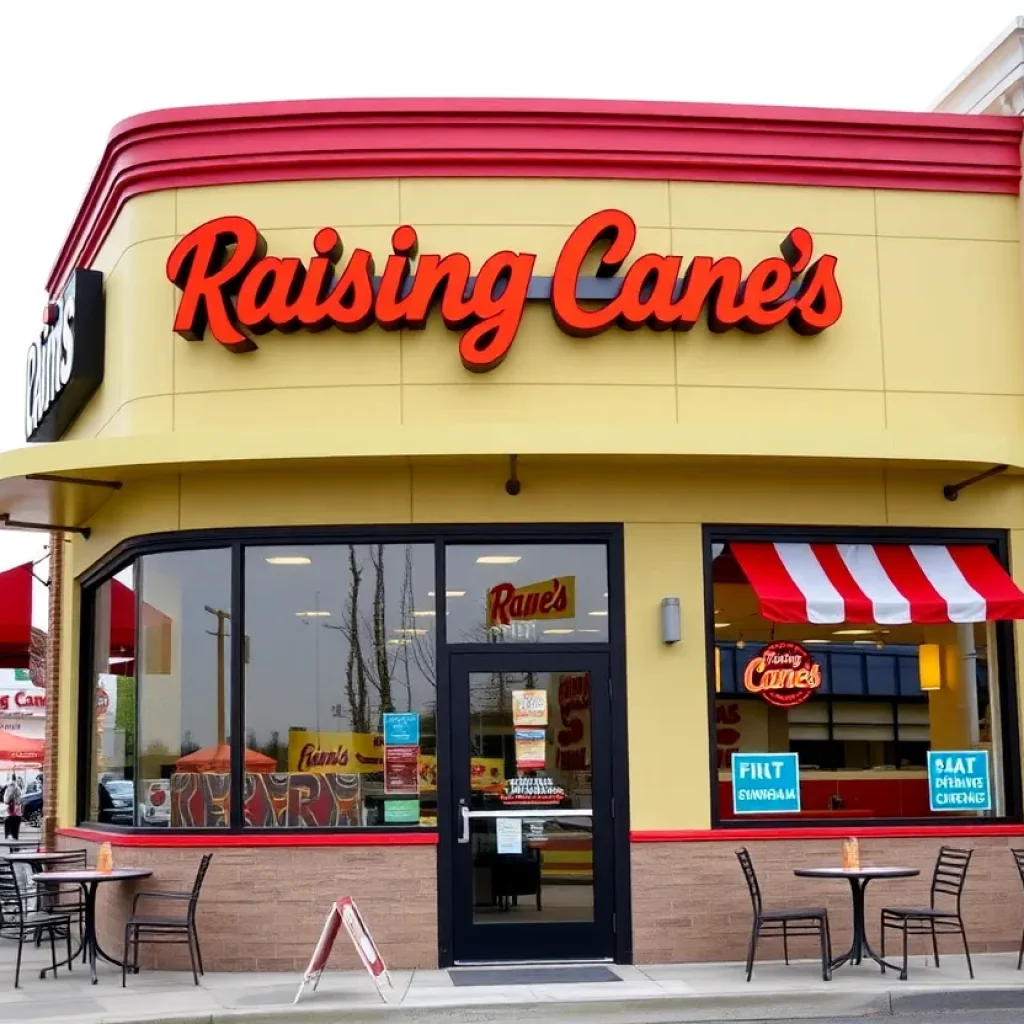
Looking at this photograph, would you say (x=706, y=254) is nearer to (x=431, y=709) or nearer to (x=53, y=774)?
(x=431, y=709)

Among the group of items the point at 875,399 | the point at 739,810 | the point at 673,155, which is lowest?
the point at 739,810

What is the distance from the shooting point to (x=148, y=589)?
529 inches

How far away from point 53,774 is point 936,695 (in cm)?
895

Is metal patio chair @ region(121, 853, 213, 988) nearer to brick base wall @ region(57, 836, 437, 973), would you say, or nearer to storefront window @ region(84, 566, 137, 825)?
brick base wall @ region(57, 836, 437, 973)

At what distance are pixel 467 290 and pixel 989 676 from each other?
5.64 metres

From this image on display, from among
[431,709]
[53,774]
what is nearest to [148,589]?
[431,709]

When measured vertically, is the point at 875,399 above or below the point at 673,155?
below

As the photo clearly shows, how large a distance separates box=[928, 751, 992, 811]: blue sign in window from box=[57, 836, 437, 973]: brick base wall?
434 centimetres

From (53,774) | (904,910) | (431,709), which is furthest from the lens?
(53,774)

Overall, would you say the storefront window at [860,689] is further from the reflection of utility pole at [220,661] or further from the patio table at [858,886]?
the reflection of utility pole at [220,661]

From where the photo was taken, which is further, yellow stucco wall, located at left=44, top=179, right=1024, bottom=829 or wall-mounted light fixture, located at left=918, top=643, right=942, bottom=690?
wall-mounted light fixture, located at left=918, top=643, right=942, bottom=690

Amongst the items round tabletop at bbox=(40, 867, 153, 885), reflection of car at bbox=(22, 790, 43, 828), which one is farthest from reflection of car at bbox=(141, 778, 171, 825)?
reflection of car at bbox=(22, 790, 43, 828)

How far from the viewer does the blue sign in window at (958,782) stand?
1320cm

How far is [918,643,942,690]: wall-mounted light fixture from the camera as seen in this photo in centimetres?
1344
